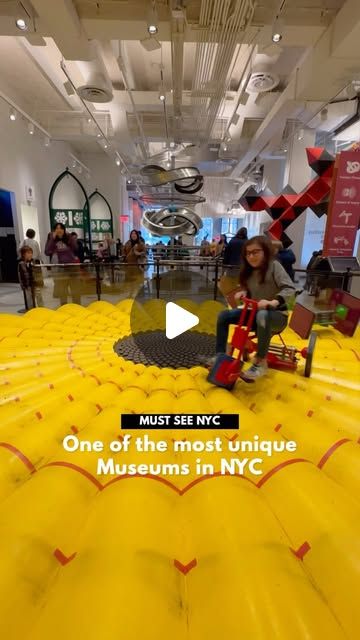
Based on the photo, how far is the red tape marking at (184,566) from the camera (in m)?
0.93

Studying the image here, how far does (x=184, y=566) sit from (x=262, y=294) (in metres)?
1.84

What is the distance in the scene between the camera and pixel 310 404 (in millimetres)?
1946

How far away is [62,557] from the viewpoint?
955 mm

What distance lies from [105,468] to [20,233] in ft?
26.2

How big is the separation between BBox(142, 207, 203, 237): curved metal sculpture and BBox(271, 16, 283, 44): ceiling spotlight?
4623mm

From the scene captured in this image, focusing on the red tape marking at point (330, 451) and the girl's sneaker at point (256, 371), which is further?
the girl's sneaker at point (256, 371)

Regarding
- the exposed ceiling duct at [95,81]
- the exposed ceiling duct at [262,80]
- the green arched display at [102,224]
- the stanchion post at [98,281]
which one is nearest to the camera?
the stanchion post at [98,281]

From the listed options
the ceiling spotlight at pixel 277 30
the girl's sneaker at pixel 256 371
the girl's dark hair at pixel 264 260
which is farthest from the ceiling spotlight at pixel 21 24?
the girl's sneaker at pixel 256 371

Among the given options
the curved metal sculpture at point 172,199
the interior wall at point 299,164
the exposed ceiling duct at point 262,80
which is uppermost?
the exposed ceiling duct at point 262,80

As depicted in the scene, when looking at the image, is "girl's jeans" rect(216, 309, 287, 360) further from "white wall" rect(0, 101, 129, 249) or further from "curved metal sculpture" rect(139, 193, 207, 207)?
"white wall" rect(0, 101, 129, 249)

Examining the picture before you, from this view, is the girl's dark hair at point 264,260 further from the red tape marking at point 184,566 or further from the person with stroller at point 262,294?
→ the red tape marking at point 184,566

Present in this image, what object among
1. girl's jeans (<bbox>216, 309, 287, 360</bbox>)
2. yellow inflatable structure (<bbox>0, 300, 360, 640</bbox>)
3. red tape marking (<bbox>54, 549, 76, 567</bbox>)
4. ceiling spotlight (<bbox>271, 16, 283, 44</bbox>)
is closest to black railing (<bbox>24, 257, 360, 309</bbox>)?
girl's jeans (<bbox>216, 309, 287, 360</bbox>)

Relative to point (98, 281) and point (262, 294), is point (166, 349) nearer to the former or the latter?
point (262, 294)

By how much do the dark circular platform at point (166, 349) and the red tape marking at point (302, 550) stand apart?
1872 millimetres
